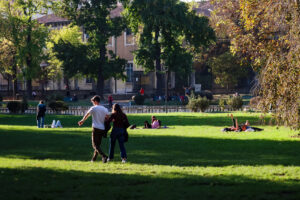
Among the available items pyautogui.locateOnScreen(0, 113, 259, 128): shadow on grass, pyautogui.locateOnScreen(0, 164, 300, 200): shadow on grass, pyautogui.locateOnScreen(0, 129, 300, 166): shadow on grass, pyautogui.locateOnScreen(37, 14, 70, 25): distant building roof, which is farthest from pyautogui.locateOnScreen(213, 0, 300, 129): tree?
pyautogui.locateOnScreen(37, 14, 70, 25): distant building roof

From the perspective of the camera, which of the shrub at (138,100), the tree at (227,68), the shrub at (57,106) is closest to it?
the shrub at (57,106)

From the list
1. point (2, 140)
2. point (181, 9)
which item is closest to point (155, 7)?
point (181, 9)

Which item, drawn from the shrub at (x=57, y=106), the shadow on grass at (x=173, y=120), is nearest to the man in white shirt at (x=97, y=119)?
the shadow on grass at (x=173, y=120)

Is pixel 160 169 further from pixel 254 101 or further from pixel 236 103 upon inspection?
pixel 236 103

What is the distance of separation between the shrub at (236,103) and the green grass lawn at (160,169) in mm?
17317

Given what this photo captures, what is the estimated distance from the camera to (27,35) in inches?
2266

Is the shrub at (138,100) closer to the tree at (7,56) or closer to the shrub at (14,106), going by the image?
the shrub at (14,106)

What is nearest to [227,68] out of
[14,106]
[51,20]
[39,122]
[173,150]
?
[14,106]

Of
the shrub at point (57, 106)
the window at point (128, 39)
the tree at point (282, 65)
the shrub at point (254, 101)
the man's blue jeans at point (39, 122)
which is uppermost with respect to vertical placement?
the window at point (128, 39)

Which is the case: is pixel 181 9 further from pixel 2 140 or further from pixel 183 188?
pixel 183 188

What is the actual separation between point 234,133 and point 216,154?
765 cm

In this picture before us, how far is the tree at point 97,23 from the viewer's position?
5156 centimetres

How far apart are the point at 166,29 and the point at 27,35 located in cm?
1791

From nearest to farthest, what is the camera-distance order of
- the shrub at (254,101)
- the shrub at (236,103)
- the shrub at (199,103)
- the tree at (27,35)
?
the shrub at (254,101) → the shrub at (199,103) → the shrub at (236,103) → the tree at (27,35)
